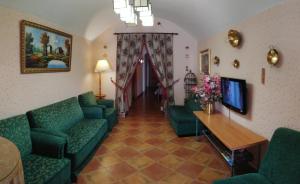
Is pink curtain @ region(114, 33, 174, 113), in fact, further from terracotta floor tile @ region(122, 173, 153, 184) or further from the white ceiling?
terracotta floor tile @ region(122, 173, 153, 184)

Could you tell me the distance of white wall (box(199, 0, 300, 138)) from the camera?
1939mm

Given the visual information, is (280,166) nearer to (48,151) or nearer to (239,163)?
(239,163)

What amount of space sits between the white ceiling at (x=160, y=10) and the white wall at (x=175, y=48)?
15.1 inches

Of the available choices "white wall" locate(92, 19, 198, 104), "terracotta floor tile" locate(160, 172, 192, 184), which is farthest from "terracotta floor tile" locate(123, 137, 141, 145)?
"white wall" locate(92, 19, 198, 104)

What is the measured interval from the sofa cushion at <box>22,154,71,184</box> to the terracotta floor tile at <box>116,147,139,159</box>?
107cm

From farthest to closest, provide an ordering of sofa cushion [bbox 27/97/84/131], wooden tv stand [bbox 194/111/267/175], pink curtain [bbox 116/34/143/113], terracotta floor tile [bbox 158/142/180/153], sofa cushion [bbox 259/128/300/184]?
pink curtain [bbox 116/34/143/113], terracotta floor tile [bbox 158/142/180/153], sofa cushion [bbox 27/97/84/131], wooden tv stand [bbox 194/111/267/175], sofa cushion [bbox 259/128/300/184]

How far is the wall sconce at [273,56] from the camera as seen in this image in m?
2.14

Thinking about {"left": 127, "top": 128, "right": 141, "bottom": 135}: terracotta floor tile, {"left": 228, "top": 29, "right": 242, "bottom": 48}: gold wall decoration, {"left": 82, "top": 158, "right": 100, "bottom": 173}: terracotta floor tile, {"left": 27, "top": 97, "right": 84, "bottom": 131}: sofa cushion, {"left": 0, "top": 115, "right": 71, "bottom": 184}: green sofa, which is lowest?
{"left": 82, "top": 158, "right": 100, "bottom": 173}: terracotta floor tile

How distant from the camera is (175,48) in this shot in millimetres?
5637

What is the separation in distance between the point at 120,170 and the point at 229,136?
1622 millimetres

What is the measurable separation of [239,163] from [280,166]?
88 cm

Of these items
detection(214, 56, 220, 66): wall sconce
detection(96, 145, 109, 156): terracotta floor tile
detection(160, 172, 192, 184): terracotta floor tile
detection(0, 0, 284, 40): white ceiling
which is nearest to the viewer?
detection(160, 172, 192, 184): terracotta floor tile

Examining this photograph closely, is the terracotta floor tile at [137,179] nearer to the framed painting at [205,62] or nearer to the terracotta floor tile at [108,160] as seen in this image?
the terracotta floor tile at [108,160]

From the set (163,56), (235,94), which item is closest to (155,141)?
(235,94)
